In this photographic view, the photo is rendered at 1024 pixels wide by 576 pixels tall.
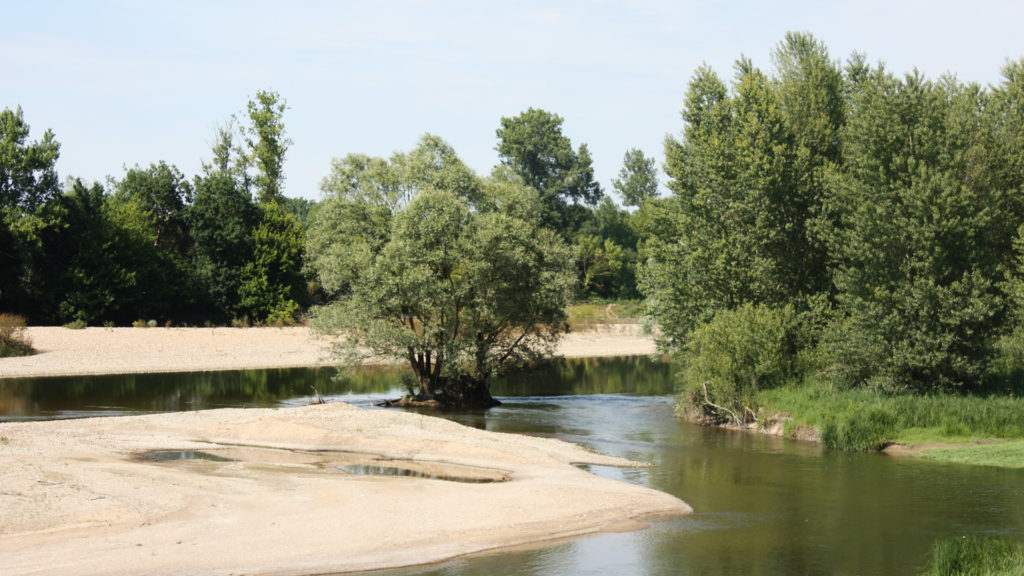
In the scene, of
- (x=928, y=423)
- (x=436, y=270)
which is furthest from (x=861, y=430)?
(x=436, y=270)

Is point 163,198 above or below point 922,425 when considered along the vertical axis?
above

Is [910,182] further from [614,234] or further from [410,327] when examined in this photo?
[614,234]

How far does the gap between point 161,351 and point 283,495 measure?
4581cm

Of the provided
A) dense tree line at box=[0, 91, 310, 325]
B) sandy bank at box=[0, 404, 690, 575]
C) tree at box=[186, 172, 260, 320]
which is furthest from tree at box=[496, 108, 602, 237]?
sandy bank at box=[0, 404, 690, 575]

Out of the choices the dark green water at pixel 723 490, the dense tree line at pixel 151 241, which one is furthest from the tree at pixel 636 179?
the dark green water at pixel 723 490

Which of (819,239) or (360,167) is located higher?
(360,167)

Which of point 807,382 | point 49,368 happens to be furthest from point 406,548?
point 49,368

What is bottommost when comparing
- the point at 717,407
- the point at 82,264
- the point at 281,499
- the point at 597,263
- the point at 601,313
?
the point at 281,499

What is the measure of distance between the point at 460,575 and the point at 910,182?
24285 millimetres

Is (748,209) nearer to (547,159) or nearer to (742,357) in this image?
(742,357)

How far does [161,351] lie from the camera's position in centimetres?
6256

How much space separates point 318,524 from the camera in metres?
18.5

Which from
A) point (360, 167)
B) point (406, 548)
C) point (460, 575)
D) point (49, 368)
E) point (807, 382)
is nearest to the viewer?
point (460, 575)

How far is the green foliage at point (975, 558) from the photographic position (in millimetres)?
15906
